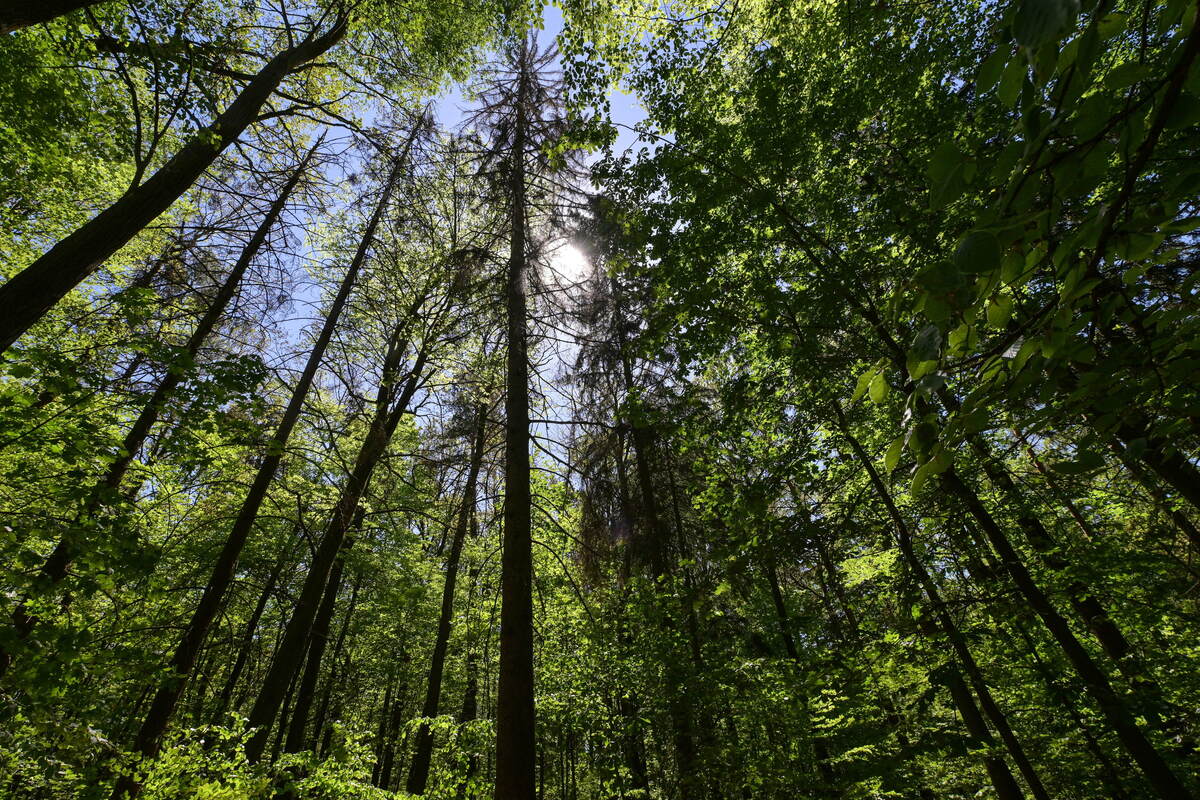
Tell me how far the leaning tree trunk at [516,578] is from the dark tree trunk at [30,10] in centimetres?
478

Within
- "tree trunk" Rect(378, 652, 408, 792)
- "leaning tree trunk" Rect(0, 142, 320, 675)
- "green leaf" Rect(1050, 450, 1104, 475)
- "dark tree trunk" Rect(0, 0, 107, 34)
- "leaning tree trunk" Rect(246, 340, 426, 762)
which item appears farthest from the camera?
"tree trunk" Rect(378, 652, 408, 792)

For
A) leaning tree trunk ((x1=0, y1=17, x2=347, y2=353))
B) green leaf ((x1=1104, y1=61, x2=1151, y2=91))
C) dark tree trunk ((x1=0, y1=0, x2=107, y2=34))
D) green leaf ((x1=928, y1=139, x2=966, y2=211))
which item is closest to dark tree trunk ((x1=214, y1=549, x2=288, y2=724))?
leaning tree trunk ((x1=0, y1=17, x2=347, y2=353))

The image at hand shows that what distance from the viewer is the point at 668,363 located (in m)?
7.45

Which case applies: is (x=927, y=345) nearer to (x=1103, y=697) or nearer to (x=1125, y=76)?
(x=1125, y=76)

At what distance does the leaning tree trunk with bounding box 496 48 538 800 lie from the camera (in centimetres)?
464

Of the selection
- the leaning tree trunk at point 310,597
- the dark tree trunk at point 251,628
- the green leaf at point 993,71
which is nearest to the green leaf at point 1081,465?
the green leaf at point 993,71

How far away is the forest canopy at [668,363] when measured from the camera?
1.36 metres

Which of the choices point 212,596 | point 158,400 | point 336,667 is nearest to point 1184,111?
point 158,400

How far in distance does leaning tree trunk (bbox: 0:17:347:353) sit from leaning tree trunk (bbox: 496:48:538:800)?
369 cm

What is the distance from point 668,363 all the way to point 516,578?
3.86m

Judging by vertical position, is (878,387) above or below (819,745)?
above

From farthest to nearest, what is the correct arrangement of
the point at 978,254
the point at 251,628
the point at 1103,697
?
the point at 251,628 < the point at 1103,697 < the point at 978,254

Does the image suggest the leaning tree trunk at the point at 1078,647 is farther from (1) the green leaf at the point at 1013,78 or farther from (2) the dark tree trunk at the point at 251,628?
(2) the dark tree trunk at the point at 251,628

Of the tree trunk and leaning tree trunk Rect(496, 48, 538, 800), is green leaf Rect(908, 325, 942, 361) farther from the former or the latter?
the tree trunk
